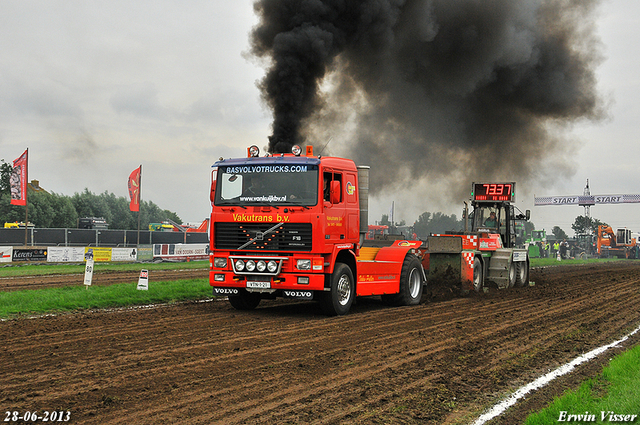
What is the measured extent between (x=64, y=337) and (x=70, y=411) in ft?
12.8

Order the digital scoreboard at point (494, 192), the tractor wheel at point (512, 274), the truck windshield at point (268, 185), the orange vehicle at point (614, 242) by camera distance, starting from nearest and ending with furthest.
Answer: the truck windshield at point (268, 185) < the tractor wheel at point (512, 274) < the digital scoreboard at point (494, 192) < the orange vehicle at point (614, 242)

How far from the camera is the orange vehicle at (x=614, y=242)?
6309cm

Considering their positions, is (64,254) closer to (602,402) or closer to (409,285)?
(409,285)

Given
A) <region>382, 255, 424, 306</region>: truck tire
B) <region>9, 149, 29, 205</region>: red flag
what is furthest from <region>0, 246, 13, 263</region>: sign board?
<region>382, 255, 424, 306</region>: truck tire

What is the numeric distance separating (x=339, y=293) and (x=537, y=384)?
217 inches

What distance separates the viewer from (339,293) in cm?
1127

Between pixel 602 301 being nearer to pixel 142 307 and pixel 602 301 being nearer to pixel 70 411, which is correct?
pixel 142 307

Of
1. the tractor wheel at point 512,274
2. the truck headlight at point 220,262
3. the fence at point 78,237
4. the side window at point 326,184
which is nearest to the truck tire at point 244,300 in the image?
the truck headlight at point 220,262

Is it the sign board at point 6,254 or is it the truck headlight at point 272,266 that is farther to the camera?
the sign board at point 6,254

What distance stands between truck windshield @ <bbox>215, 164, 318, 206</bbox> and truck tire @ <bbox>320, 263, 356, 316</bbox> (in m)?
1.57

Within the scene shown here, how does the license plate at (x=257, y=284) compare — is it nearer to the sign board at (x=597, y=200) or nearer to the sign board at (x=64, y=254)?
the sign board at (x=64, y=254)

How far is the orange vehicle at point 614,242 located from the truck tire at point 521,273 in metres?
48.6

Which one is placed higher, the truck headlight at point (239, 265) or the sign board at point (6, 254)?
the truck headlight at point (239, 265)

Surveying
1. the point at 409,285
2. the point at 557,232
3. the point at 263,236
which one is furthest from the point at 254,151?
the point at 557,232
